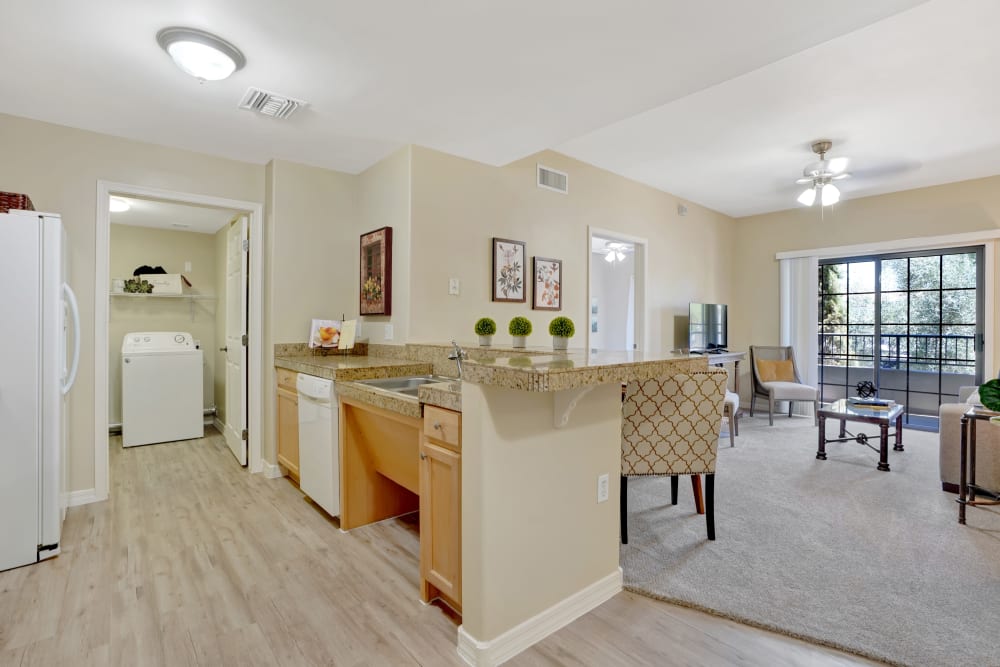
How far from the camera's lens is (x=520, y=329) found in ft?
9.37

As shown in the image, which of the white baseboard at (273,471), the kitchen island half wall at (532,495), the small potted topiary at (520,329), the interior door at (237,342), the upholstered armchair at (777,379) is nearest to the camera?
the kitchen island half wall at (532,495)

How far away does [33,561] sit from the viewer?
2.23 m

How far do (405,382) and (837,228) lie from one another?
5.63 metres

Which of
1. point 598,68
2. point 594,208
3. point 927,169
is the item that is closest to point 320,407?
point 598,68

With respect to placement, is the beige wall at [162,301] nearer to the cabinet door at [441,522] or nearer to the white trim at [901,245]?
the cabinet door at [441,522]

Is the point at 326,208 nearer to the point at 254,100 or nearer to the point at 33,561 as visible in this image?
the point at 254,100

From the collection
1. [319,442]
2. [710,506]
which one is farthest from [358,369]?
[710,506]

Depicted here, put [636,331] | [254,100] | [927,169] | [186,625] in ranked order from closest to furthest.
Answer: [186,625], [254,100], [927,169], [636,331]

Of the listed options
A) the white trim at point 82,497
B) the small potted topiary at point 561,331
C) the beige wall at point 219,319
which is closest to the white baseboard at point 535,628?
the small potted topiary at point 561,331

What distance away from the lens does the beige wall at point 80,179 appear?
277 cm

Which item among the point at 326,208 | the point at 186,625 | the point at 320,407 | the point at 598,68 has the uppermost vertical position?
the point at 598,68

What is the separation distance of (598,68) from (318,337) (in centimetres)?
263

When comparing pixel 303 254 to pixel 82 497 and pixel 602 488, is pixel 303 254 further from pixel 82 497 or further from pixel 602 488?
pixel 602 488

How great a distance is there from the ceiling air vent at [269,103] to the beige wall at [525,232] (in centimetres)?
82
